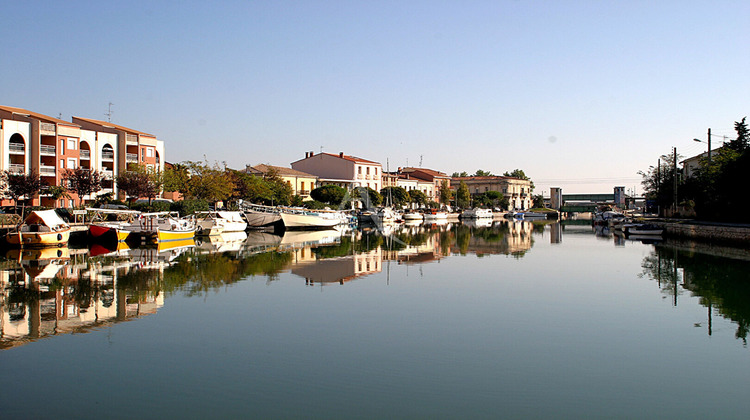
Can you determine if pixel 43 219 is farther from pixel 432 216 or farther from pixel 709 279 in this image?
pixel 432 216

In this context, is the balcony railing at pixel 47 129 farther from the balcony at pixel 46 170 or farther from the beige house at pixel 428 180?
the beige house at pixel 428 180

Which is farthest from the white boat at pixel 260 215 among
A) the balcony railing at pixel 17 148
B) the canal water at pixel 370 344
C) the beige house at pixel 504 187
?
the beige house at pixel 504 187

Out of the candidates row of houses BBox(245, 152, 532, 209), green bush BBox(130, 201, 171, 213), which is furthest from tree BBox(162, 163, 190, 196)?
row of houses BBox(245, 152, 532, 209)

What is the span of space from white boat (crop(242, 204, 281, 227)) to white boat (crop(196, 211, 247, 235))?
240 centimetres

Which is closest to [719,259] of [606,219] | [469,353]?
[469,353]

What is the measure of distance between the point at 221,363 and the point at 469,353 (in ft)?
13.5

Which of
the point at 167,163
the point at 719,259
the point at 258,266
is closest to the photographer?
the point at 258,266

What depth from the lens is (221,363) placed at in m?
10.0

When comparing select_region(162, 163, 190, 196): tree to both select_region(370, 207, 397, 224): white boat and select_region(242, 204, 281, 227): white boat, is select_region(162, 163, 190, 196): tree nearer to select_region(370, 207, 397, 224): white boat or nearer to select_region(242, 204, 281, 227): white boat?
select_region(242, 204, 281, 227): white boat

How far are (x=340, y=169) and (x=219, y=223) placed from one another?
46.8 m

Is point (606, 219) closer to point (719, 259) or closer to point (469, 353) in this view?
point (719, 259)

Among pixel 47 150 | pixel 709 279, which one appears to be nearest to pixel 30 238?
pixel 47 150

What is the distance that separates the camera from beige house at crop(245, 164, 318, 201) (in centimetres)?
7741

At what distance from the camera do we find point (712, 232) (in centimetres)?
3841
